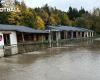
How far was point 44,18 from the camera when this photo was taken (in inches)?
2840

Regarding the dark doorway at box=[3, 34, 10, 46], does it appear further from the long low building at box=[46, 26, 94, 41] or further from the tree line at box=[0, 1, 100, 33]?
the tree line at box=[0, 1, 100, 33]

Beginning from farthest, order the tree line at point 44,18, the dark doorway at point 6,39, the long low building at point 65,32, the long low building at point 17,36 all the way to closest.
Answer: the tree line at point 44,18 < the long low building at point 65,32 < the dark doorway at point 6,39 < the long low building at point 17,36

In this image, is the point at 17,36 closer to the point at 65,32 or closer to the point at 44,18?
the point at 65,32

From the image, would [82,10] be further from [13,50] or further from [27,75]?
[27,75]

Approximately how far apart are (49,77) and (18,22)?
1542 inches

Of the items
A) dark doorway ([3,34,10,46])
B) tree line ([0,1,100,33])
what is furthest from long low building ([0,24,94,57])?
tree line ([0,1,100,33])

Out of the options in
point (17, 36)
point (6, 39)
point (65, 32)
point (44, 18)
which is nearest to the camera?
point (6, 39)

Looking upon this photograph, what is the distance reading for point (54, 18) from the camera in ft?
258

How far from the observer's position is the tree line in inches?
2067

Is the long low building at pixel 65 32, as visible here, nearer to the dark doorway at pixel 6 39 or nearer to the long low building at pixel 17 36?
the long low building at pixel 17 36

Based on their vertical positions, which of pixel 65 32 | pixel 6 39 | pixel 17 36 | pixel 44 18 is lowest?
pixel 65 32

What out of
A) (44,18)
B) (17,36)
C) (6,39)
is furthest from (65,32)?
(6,39)

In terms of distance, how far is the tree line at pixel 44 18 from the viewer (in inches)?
2067

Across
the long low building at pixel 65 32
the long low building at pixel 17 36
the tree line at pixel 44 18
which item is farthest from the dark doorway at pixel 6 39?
the tree line at pixel 44 18
